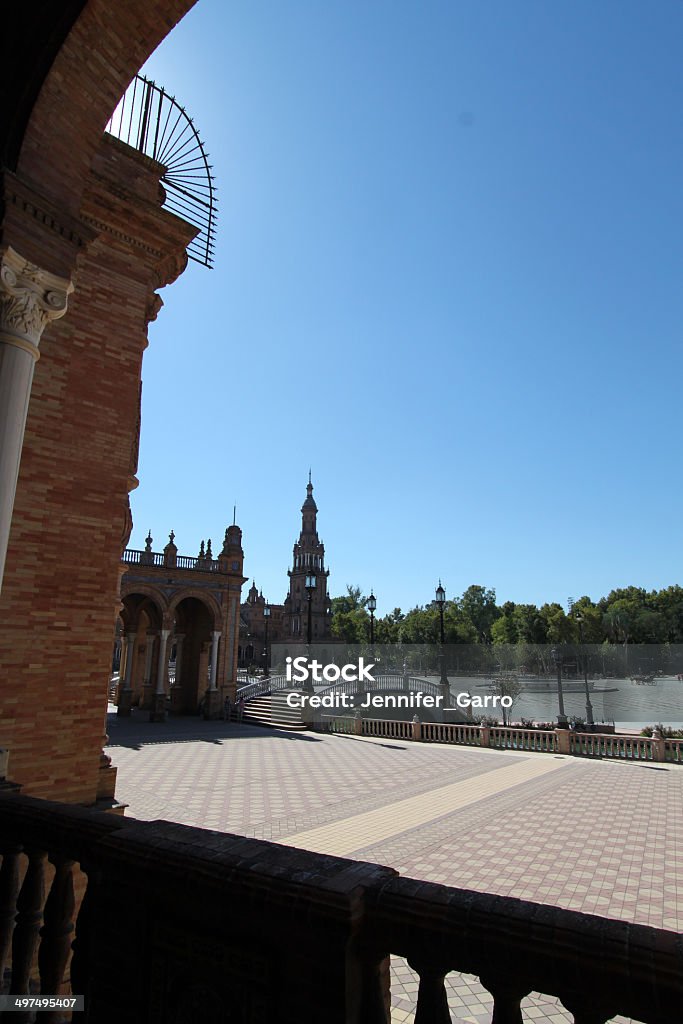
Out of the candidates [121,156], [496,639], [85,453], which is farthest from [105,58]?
[496,639]

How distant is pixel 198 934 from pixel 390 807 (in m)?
10.9

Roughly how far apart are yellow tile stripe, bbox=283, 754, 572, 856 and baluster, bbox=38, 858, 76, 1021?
5.05 meters

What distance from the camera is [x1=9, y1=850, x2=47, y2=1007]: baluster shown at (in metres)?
2.60

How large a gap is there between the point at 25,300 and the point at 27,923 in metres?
4.32

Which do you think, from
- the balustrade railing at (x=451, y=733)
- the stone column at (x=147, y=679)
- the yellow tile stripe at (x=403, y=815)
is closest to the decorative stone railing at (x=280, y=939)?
the yellow tile stripe at (x=403, y=815)

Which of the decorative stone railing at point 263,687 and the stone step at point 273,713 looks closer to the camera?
the stone step at point 273,713

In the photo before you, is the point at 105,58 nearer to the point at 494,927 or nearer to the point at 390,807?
the point at 494,927

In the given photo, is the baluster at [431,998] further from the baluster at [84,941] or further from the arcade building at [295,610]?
the arcade building at [295,610]

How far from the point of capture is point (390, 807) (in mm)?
11977

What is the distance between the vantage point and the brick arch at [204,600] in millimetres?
29688

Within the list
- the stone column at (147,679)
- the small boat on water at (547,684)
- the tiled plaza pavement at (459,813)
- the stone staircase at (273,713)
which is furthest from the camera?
the small boat on water at (547,684)

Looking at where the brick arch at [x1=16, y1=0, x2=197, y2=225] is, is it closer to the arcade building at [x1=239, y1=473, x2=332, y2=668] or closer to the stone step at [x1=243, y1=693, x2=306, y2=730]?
the stone step at [x1=243, y1=693, x2=306, y2=730]

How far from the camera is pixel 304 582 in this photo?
3349 inches

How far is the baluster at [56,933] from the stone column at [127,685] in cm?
2928
